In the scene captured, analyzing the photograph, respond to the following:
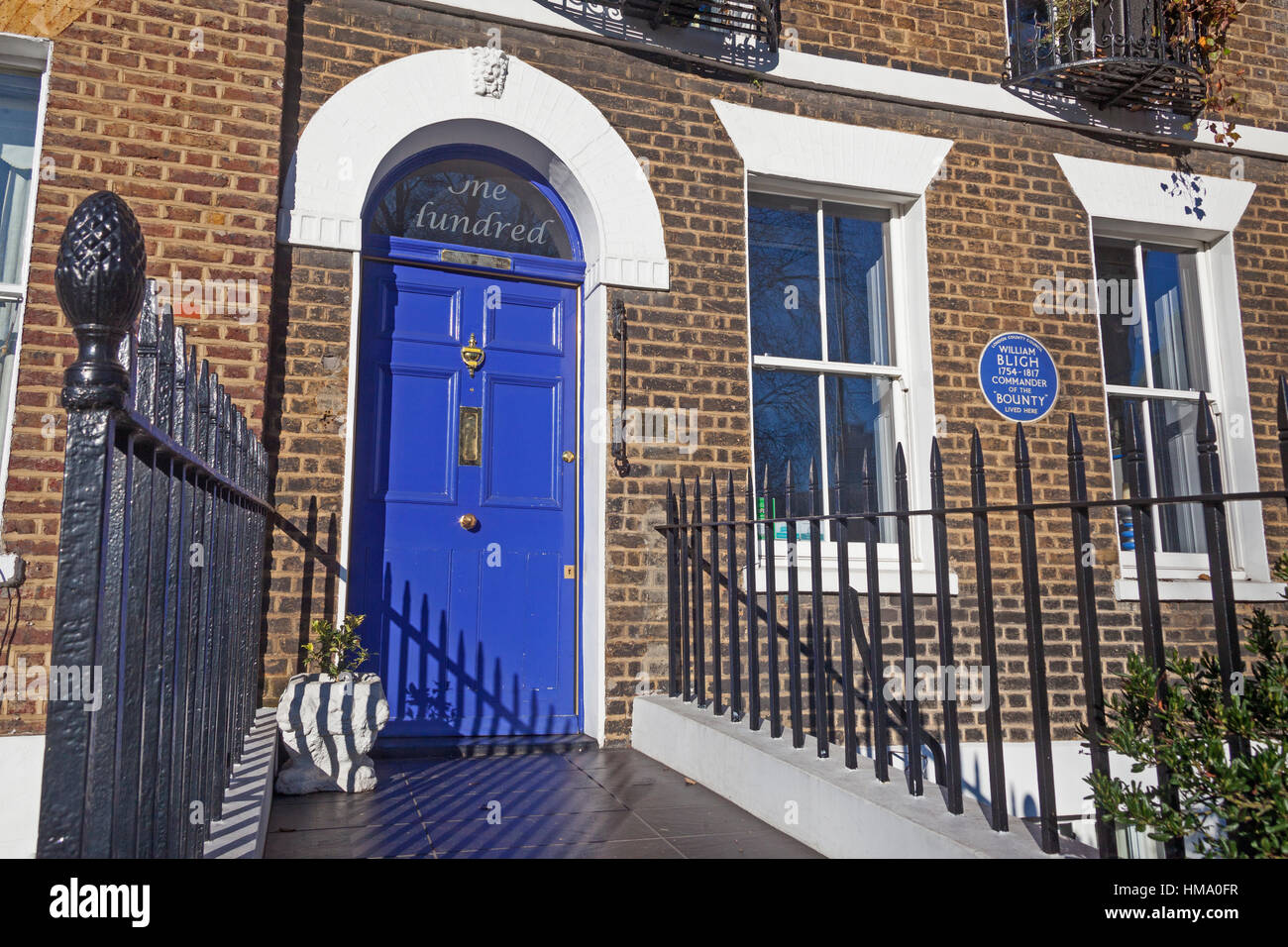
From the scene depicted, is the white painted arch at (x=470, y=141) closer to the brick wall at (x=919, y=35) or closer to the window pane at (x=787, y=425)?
the window pane at (x=787, y=425)

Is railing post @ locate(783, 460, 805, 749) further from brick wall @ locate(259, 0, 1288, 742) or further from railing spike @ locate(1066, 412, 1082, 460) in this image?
brick wall @ locate(259, 0, 1288, 742)

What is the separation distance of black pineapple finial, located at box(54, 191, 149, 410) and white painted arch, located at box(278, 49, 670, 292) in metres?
3.48

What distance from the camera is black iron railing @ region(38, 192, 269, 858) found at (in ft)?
4.12

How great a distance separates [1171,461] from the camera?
6520mm

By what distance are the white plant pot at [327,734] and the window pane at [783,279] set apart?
3.23 m

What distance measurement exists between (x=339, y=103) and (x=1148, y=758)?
15.5 feet

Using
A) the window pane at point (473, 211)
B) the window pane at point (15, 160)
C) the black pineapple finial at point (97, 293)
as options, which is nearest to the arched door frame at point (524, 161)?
the window pane at point (473, 211)

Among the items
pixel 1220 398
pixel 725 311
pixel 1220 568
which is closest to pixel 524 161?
pixel 725 311

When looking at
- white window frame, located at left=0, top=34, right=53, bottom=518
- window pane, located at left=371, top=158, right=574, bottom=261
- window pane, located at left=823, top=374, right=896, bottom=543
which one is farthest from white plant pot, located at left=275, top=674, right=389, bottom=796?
window pane, located at left=823, top=374, right=896, bottom=543

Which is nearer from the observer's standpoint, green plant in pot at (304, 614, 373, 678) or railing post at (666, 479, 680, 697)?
green plant in pot at (304, 614, 373, 678)

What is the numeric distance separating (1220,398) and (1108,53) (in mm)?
2629

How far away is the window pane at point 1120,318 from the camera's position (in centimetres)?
646

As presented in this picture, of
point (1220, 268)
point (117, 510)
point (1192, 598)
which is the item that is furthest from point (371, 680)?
point (1220, 268)
